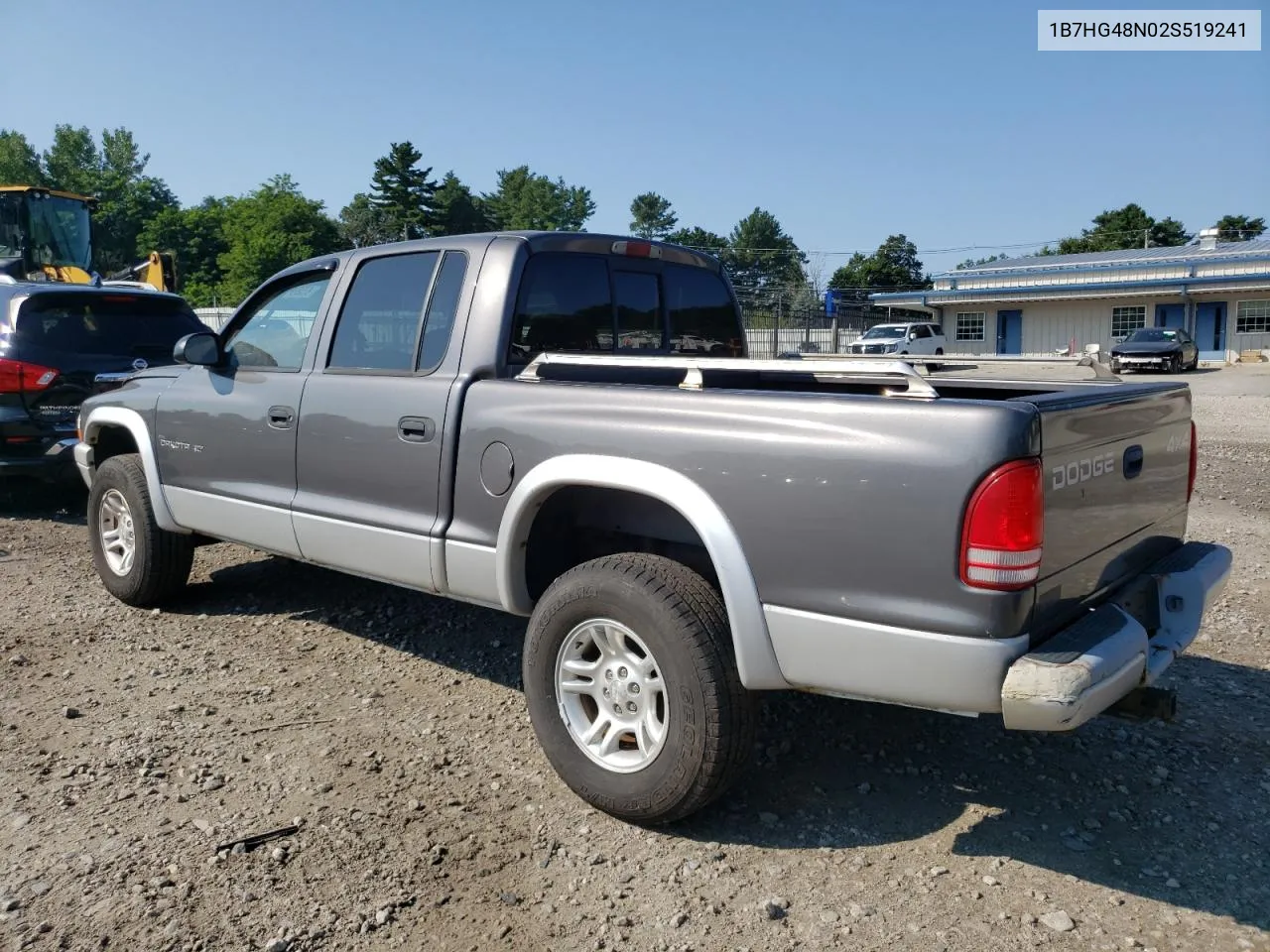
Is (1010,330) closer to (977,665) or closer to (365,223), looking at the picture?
(977,665)

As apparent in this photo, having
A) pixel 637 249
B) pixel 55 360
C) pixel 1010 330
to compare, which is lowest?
pixel 1010 330

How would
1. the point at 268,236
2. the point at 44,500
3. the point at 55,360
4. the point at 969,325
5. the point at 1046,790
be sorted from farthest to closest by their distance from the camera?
the point at 268,236 < the point at 969,325 < the point at 44,500 < the point at 55,360 < the point at 1046,790

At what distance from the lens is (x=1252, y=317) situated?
38.8 m

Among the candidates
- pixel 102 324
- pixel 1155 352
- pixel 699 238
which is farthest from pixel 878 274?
pixel 102 324

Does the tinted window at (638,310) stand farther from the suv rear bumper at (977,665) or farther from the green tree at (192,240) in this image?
the green tree at (192,240)

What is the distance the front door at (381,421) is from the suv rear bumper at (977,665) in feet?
5.35

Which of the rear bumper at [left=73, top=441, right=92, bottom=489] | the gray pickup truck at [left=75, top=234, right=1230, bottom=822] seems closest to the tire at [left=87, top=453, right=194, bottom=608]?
the rear bumper at [left=73, top=441, right=92, bottom=489]

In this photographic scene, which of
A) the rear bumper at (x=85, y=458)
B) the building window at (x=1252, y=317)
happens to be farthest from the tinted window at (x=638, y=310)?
the building window at (x=1252, y=317)

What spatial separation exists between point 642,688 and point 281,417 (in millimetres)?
2281

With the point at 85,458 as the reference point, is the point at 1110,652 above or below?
below

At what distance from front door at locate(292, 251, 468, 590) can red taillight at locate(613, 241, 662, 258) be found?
721mm

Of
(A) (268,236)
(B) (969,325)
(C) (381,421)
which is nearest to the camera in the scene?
(C) (381,421)

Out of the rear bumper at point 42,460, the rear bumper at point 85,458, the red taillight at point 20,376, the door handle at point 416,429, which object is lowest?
the rear bumper at point 42,460

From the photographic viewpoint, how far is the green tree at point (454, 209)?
3471 inches
